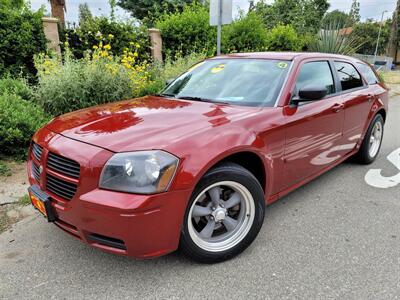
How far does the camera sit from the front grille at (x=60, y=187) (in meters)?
2.18

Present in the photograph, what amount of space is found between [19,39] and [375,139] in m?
7.17

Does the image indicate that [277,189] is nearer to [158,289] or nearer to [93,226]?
[158,289]

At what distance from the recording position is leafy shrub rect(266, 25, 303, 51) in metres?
13.4

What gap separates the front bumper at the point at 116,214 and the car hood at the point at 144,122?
0.54 ft

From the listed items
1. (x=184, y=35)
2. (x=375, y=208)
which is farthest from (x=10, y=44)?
(x=375, y=208)

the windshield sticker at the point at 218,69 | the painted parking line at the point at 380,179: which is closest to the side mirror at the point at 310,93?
the windshield sticker at the point at 218,69

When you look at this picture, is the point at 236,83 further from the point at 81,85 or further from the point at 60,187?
the point at 81,85

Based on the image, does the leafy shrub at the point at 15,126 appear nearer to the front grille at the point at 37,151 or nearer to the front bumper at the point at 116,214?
the front grille at the point at 37,151

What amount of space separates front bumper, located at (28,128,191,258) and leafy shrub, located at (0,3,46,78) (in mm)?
5770

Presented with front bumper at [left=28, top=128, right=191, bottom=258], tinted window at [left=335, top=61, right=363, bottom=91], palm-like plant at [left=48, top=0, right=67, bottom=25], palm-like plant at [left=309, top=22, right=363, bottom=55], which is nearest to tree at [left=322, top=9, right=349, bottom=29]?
palm-like plant at [left=309, top=22, right=363, bottom=55]

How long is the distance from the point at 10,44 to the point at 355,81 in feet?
22.4

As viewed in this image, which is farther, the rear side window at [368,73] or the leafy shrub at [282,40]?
the leafy shrub at [282,40]

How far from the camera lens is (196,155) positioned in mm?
2197

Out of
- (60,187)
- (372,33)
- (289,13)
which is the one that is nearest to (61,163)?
(60,187)
